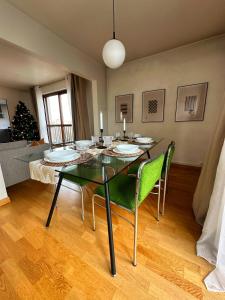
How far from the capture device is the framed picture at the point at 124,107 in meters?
3.22

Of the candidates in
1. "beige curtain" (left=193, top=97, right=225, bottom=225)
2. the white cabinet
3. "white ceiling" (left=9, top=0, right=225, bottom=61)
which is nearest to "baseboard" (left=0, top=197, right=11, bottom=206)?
the white cabinet

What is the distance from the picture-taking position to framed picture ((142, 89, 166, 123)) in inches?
113

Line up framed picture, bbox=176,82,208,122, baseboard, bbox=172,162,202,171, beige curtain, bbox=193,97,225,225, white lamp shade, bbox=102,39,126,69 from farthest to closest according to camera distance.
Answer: baseboard, bbox=172,162,202,171 < framed picture, bbox=176,82,208,122 < white lamp shade, bbox=102,39,126,69 < beige curtain, bbox=193,97,225,225

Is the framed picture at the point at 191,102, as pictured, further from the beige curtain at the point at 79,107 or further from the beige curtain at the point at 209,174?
the beige curtain at the point at 79,107

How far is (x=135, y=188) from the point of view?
1.06 metres

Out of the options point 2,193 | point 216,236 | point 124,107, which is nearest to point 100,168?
point 216,236

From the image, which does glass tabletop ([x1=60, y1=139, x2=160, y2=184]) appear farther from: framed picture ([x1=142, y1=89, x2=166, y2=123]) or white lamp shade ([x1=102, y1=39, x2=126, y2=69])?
framed picture ([x1=142, y1=89, x2=166, y2=123])

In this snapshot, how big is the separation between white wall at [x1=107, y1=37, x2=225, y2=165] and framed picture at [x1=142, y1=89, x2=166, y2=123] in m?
0.09

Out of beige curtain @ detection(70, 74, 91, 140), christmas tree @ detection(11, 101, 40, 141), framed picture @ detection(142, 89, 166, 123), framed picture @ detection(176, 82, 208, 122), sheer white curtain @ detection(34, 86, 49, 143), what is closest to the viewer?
framed picture @ detection(176, 82, 208, 122)

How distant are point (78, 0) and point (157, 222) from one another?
2632 mm

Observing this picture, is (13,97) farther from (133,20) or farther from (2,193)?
(133,20)

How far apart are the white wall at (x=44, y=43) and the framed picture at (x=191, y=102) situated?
1.79 meters

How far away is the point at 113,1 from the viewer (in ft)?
5.19

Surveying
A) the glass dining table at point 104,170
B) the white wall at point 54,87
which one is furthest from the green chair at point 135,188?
the white wall at point 54,87
